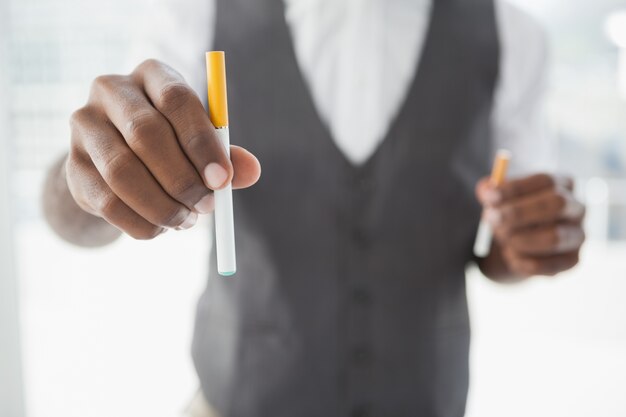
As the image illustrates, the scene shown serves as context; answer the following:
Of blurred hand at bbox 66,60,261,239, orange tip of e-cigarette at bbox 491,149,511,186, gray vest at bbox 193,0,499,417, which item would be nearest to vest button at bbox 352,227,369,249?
gray vest at bbox 193,0,499,417

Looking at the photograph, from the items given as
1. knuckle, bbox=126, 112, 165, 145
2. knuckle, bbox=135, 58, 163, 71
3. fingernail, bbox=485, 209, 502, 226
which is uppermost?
knuckle, bbox=135, 58, 163, 71

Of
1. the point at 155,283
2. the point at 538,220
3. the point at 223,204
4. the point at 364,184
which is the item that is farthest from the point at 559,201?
the point at 155,283

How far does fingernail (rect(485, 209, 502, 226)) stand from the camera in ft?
1.28

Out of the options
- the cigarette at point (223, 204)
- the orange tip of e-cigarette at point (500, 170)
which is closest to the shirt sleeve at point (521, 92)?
the orange tip of e-cigarette at point (500, 170)

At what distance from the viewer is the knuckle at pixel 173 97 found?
203 millimetres

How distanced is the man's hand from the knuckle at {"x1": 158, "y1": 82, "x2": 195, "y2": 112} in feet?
0.86

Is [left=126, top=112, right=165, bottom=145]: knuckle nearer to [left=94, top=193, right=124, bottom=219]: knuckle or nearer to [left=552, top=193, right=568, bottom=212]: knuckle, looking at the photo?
[left=94, top=193, right=124, bottom=219]: knuckle

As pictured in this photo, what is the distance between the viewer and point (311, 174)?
41 centimetres

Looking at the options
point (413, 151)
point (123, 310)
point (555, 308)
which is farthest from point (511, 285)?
point (555, 308)

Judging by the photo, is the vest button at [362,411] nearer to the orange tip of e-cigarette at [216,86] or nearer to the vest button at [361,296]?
the vest button at [361,296]

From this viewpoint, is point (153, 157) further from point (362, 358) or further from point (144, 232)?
point (362, 358)

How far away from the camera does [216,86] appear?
20cm

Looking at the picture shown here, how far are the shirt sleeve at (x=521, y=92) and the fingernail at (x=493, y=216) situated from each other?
0.40 feet

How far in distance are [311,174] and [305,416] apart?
0.64 ft
